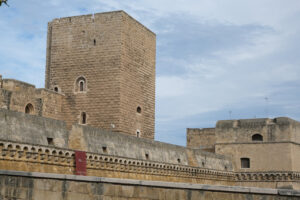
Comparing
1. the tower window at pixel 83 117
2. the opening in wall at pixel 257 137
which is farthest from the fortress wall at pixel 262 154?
the tower window at pixel 83 117

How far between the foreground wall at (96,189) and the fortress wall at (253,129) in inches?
873

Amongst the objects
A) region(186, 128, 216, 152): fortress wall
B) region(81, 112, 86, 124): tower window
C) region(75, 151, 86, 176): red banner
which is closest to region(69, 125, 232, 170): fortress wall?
region(75, 151, 86, 176): red banner

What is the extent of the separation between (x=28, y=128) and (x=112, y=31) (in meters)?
11.3

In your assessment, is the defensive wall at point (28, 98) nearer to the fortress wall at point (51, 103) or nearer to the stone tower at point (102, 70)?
the fortress wall at point (51, 103)

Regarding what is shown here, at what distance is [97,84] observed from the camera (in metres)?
24.8

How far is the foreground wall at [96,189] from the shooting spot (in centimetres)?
895

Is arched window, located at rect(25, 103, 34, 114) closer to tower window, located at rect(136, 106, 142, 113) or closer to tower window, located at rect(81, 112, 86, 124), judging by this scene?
tower window, located at rect(81, 112, 86, 124)

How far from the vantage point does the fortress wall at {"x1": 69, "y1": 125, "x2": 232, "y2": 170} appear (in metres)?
16.8

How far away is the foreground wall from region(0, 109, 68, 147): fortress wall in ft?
16.3

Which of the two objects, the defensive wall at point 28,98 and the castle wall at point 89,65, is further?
the castle wall at point 89,65

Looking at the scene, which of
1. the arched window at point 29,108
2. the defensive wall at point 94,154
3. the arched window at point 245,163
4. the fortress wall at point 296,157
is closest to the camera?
the defensive wall at point 94,154

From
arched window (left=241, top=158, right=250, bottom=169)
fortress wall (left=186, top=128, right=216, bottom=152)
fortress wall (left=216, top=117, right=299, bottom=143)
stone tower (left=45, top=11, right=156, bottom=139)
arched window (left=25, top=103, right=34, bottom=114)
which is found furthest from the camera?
fortress wall (left=186, top=128, right=216, bottom=152)

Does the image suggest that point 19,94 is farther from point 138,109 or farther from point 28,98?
point 138,109

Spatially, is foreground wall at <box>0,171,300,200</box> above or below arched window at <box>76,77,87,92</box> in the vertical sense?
below
